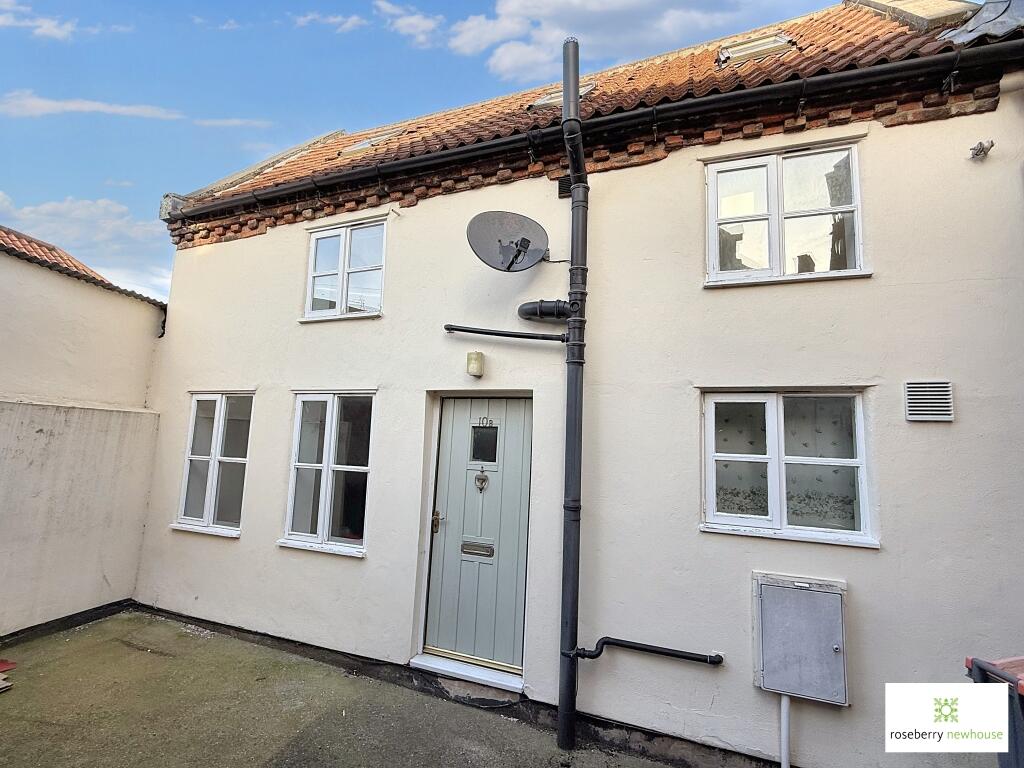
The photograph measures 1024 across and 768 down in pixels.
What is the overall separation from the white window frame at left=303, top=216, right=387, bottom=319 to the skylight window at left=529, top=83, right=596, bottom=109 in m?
2.72

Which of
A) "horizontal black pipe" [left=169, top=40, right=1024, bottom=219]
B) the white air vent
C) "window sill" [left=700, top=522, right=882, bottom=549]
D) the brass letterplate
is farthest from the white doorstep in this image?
"horizontal black pipe" [left=169, top=40, right=1024, bottom=219]

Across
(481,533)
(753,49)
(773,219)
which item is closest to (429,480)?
(481,533)

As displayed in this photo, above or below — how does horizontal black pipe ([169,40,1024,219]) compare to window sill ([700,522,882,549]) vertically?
above

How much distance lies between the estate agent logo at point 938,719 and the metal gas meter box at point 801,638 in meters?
0.32

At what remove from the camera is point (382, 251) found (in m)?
5.32

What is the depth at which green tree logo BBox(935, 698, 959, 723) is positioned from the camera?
303cm

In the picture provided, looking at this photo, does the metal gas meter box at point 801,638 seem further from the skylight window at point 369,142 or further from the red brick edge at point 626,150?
the skylight window at point 369,142

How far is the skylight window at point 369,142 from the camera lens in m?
7.22

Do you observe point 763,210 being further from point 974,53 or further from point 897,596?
point 897,596

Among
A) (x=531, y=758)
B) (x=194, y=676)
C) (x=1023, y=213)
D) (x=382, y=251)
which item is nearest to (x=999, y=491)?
(x=1023, y=213)

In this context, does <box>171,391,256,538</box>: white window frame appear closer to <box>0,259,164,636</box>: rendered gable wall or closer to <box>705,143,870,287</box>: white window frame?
<box>0,259,164,636</box>: rendered gable wall

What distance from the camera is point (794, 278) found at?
3711 mm

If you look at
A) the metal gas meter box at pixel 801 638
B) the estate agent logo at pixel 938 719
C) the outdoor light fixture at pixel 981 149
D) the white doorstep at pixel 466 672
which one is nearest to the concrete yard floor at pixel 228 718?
the white doorstep at pixel 466 672

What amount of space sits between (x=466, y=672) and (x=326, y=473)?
7.87ft
